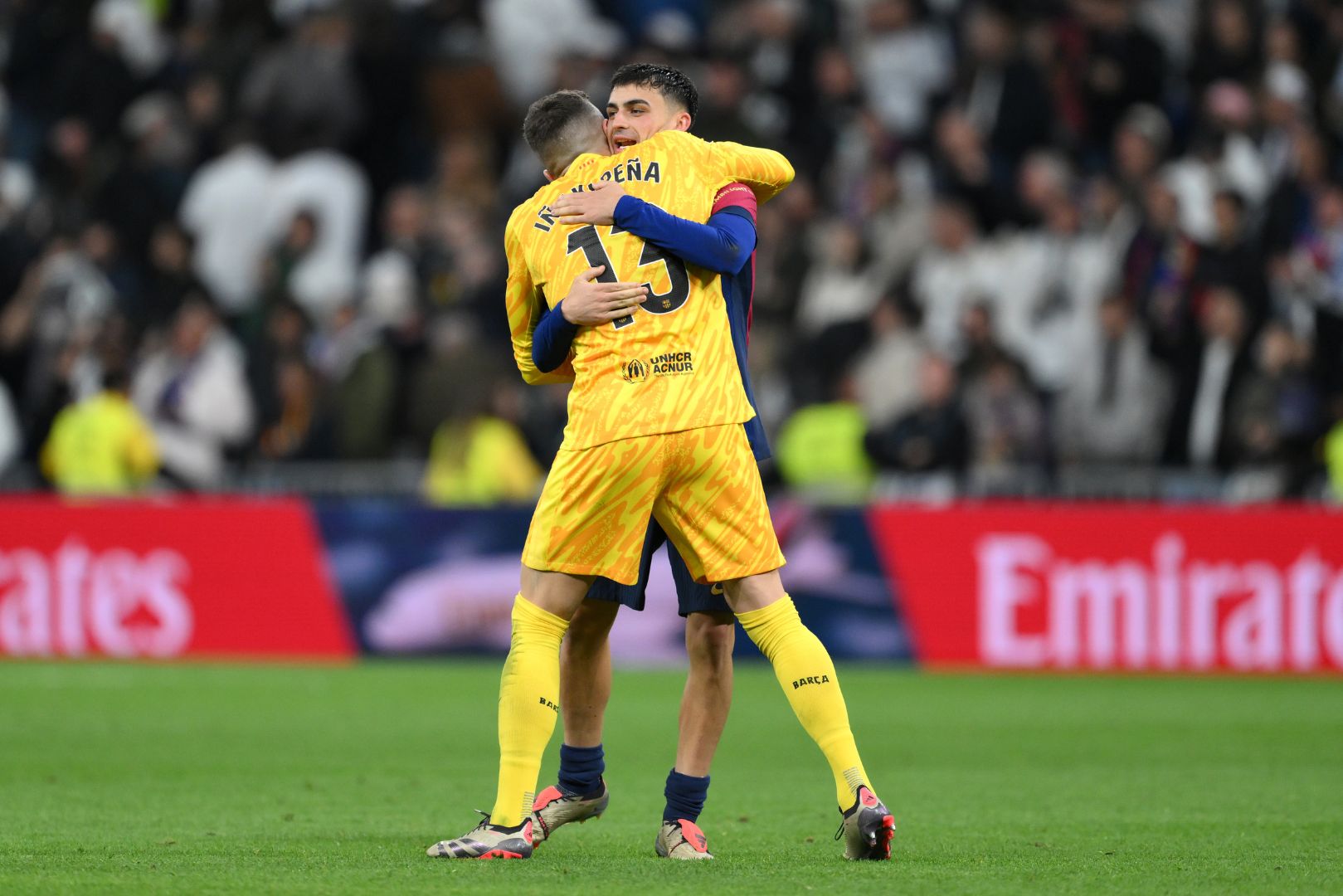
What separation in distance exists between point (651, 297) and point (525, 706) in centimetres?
127

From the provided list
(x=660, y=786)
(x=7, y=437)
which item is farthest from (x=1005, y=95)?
(x=660, y=786)

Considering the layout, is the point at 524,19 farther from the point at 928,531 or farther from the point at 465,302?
the point at 928,531

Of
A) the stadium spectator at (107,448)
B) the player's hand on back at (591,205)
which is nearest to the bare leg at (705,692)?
the player's hand on back at (591,205)

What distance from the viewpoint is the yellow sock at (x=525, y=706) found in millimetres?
5924

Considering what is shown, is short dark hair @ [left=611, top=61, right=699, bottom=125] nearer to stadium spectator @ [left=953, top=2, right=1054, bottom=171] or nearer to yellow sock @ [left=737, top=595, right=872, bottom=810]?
yellow sock @ [left=737, top=595, right=872, bottom=810]

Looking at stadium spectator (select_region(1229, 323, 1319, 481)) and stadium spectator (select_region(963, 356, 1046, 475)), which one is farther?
stadium spectator (select_region(963, 356, 1046, 475))

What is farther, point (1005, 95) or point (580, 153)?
point (1005, 95)

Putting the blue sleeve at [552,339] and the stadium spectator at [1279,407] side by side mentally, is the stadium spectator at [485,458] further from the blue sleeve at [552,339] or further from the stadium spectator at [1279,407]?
the blue sleeve at [552,339]

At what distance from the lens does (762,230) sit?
1636 cm

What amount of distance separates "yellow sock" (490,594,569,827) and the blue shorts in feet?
1.02

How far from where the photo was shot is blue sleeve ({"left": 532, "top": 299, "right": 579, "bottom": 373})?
6020 mm

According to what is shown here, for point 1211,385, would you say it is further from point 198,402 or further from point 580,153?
point 580,153

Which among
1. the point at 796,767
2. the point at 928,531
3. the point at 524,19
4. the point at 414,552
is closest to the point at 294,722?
the point at 796,767

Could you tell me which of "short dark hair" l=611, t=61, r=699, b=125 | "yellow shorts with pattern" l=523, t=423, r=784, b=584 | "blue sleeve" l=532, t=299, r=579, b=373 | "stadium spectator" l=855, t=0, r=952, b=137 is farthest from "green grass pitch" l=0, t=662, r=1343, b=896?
"stadium spectator" l=855, t=0, r=952, b=137
